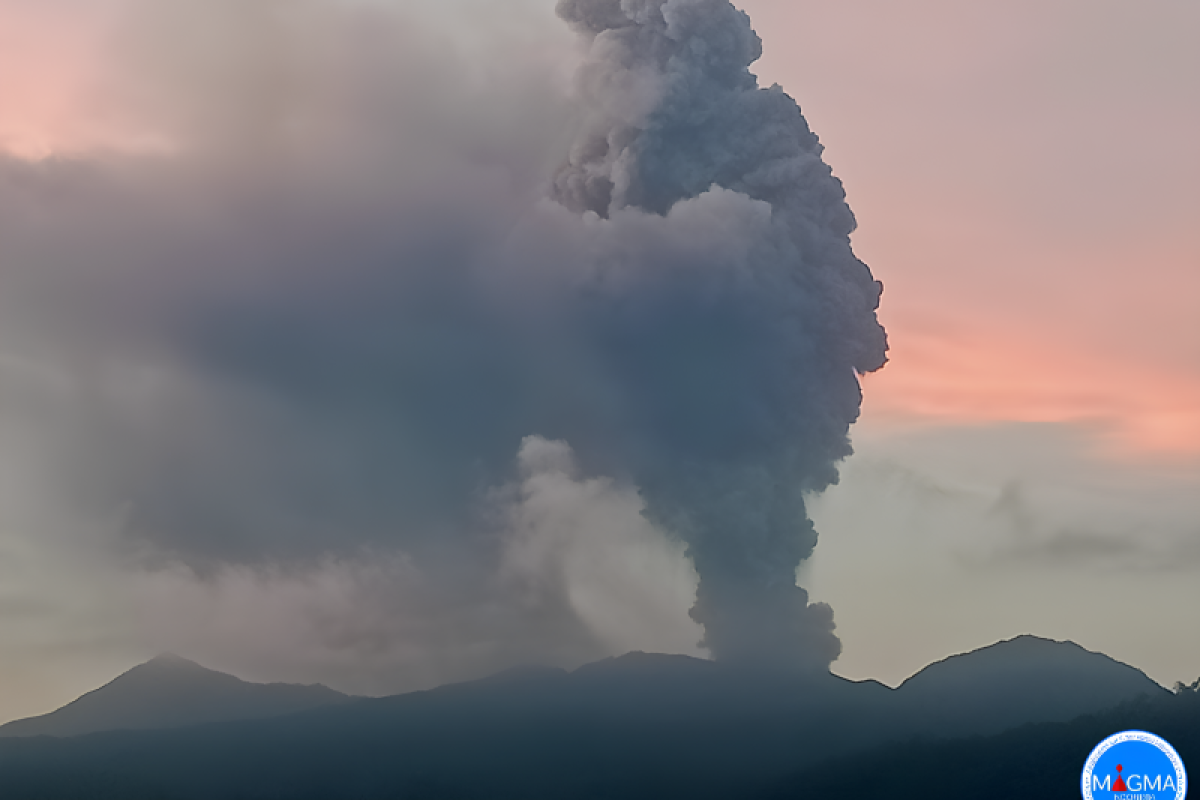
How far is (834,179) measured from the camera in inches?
6038

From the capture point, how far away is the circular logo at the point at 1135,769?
9256 cm

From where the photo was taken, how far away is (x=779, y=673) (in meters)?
198

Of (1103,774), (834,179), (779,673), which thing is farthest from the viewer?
(779,673)

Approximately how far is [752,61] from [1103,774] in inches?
3812

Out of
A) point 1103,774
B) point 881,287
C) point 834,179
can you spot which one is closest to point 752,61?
point 834,179

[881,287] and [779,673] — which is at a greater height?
[881,287]

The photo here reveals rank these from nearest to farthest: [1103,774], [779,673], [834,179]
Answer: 1. [1103,774]
2. [834,179]
3. [779,673]

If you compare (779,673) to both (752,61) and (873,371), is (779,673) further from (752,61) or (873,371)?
(752,61)

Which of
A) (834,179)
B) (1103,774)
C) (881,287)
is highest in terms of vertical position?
(834,179)

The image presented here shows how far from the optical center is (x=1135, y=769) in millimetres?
93688

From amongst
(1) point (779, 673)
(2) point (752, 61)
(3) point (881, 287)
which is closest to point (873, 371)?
(3) point (881, 287)

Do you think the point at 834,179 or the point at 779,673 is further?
the point at 779,673

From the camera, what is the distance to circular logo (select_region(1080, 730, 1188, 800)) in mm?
92562

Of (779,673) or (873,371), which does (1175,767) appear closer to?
(873,371)
